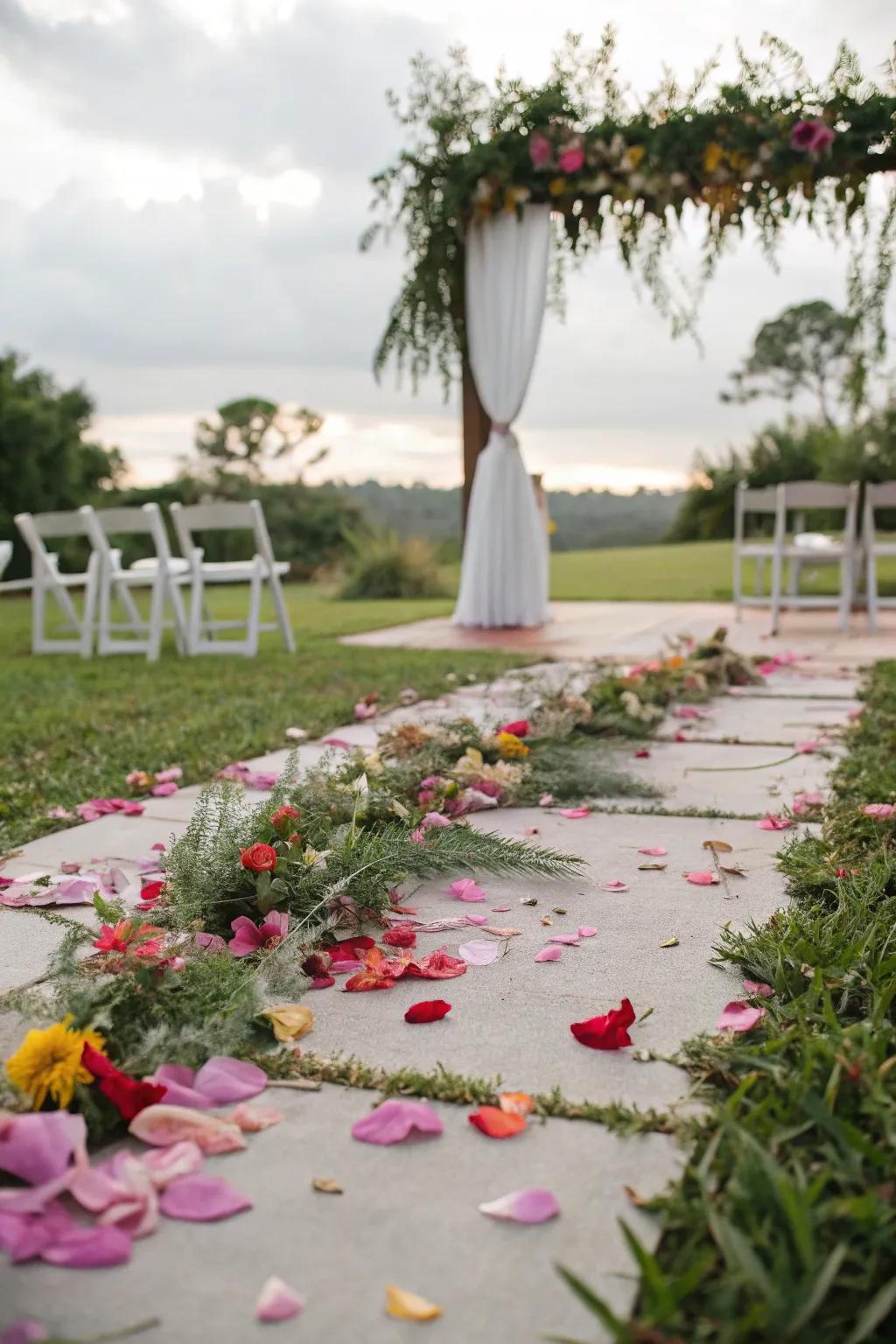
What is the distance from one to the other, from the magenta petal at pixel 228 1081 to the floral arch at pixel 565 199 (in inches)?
215

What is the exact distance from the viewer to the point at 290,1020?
3.79 ft

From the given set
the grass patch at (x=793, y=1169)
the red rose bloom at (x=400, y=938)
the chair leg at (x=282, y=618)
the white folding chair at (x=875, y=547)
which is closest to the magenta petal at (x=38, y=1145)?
the grass patch at (x=793, y=1169)

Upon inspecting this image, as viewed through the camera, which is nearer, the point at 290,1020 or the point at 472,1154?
the point at 472,1154

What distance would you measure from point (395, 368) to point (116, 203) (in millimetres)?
5783

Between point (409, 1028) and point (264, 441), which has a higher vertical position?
point (264, 441)

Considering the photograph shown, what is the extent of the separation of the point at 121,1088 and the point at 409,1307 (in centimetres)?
36

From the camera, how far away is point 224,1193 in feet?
2.81

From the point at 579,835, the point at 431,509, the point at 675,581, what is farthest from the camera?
the point at 431,509

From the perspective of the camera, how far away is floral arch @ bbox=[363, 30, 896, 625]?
558 centimetres

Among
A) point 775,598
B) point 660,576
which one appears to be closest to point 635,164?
point 775,598

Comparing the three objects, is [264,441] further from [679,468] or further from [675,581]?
[675,581]

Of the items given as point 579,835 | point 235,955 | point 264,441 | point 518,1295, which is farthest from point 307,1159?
point 264,441

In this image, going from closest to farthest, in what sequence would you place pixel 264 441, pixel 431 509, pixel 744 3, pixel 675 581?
pixel 744 3
pixel 675 581
pixel 431 509
pixel 264 441

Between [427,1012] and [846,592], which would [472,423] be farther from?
[427,1012]
